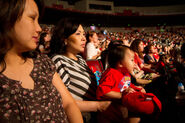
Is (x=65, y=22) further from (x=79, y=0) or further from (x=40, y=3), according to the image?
(x=79, y=0)

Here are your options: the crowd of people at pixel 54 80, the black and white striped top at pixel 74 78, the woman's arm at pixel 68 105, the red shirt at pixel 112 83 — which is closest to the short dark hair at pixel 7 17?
the crowd of people at pixel 54 80

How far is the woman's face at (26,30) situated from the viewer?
728mm

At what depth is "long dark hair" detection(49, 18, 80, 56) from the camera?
1.48 metres

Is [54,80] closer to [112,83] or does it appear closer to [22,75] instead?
[22,75]

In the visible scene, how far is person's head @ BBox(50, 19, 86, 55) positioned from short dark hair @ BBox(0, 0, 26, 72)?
2.45 ft

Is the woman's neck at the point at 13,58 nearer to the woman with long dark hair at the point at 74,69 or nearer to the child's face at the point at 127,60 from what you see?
the woman with long dark hair at the point at 74,69

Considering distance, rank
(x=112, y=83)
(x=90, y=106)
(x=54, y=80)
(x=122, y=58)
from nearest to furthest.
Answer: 1. (x=54, y=80)
2. (x=90, y=106)
3. (x=112, y=83)
4. (x=122, y=58)

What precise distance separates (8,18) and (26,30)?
97 mm

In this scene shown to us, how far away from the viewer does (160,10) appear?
23688 mm

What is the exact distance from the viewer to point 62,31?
58.3 inches

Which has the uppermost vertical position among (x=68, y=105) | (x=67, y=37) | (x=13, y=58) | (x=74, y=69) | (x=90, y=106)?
(x=67, y=37)

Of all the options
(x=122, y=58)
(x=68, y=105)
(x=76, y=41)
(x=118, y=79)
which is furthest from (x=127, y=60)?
(x=68, y=105)

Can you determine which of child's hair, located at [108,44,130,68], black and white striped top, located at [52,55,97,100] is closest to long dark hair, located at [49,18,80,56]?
black and white striped top, located at [52,55,97,100]

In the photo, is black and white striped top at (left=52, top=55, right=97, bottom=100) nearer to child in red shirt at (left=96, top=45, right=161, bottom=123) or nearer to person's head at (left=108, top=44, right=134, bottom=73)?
child in red shirt at (left=96, top=45, right=161, bottom=123)
